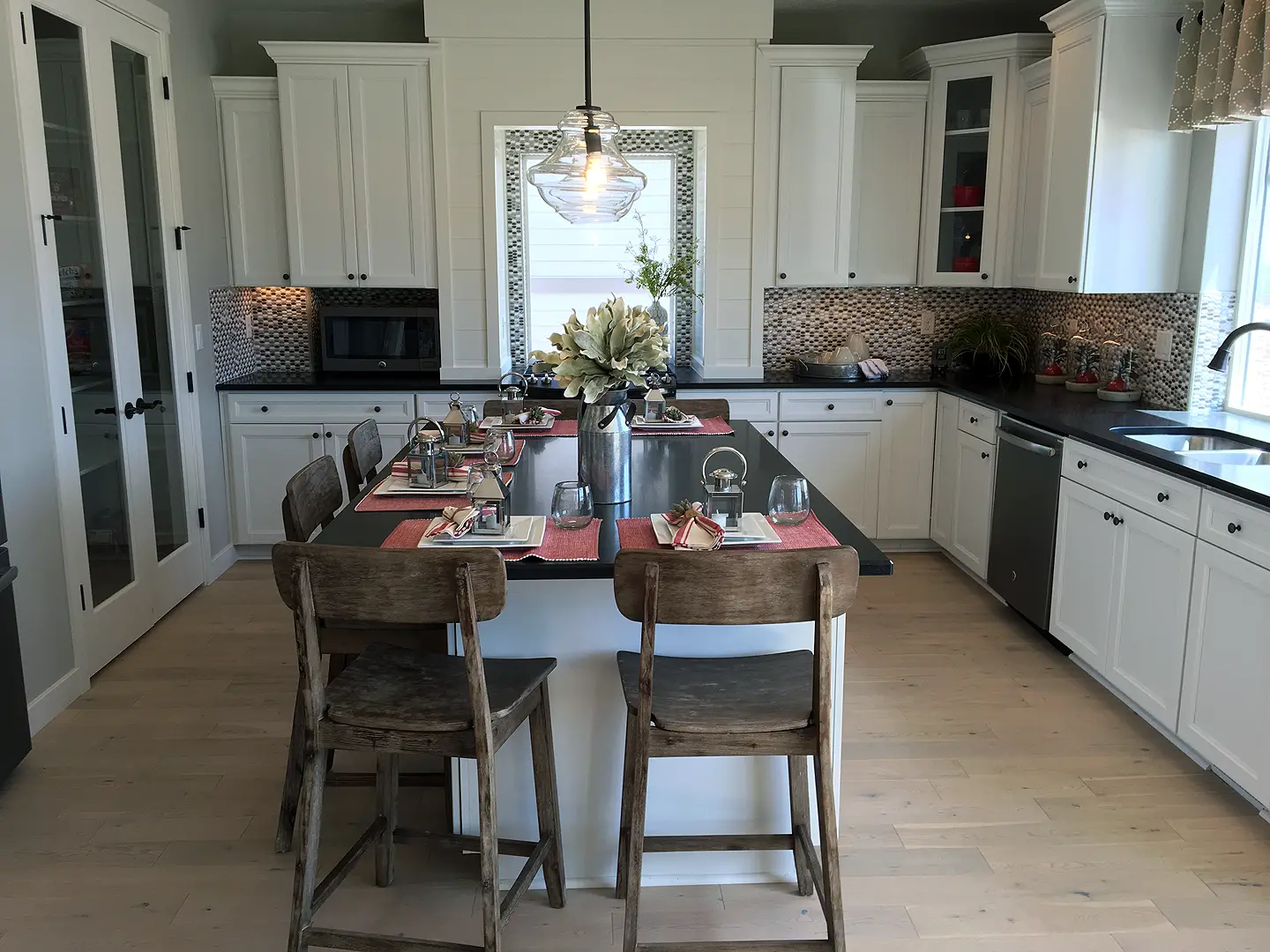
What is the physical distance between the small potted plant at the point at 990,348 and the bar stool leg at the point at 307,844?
4.29m

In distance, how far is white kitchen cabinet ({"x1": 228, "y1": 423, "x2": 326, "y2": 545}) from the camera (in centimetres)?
506

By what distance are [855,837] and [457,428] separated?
1.77 m

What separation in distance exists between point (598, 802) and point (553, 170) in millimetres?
1816

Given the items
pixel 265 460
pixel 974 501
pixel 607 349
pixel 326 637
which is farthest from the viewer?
pixel 265 460

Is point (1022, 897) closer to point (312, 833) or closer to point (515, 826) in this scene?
point (515, 826)

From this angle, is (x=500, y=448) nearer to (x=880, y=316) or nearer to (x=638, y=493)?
(x=638, y=493)

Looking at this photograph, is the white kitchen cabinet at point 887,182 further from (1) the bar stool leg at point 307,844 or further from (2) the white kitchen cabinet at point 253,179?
(1) the bar stool leg at point 307,844

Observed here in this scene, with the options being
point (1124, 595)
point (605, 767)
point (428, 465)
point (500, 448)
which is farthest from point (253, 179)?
point (1124, 595)

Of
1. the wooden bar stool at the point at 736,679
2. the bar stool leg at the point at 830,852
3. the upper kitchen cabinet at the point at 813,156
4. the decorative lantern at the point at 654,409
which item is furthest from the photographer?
the upper kitchen cabinet at the point at 813,156

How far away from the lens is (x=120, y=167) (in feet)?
13.3

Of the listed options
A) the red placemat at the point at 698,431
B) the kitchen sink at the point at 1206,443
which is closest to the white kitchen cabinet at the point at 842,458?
the red placemat at the point at 698,431

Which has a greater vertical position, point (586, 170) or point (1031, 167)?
point (1031, 167)

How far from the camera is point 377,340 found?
5.35 m

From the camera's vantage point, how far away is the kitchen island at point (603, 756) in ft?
7.84
